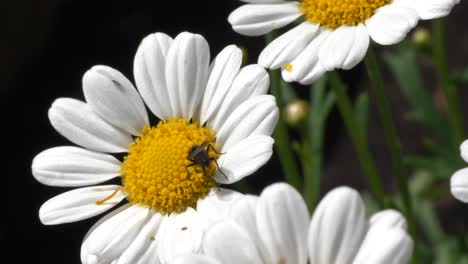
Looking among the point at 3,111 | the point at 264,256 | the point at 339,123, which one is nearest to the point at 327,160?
the point at 339,123

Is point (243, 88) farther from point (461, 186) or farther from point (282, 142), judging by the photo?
point (461, 186)

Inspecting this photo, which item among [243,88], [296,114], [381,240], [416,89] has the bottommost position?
[416,89]

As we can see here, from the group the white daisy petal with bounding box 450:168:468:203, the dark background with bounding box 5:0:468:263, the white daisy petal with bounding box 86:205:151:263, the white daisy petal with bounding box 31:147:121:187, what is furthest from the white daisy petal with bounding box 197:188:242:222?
the dark background with bounding box 5:0:468:263

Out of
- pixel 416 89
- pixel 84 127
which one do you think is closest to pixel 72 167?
pixel 84 127

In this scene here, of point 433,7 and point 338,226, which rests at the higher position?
point 433,7

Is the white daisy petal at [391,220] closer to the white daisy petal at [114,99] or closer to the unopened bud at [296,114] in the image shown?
the white daisy petal at [114,99]

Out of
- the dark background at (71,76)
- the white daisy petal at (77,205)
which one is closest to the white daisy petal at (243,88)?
the white daisy petal at (77,205)
